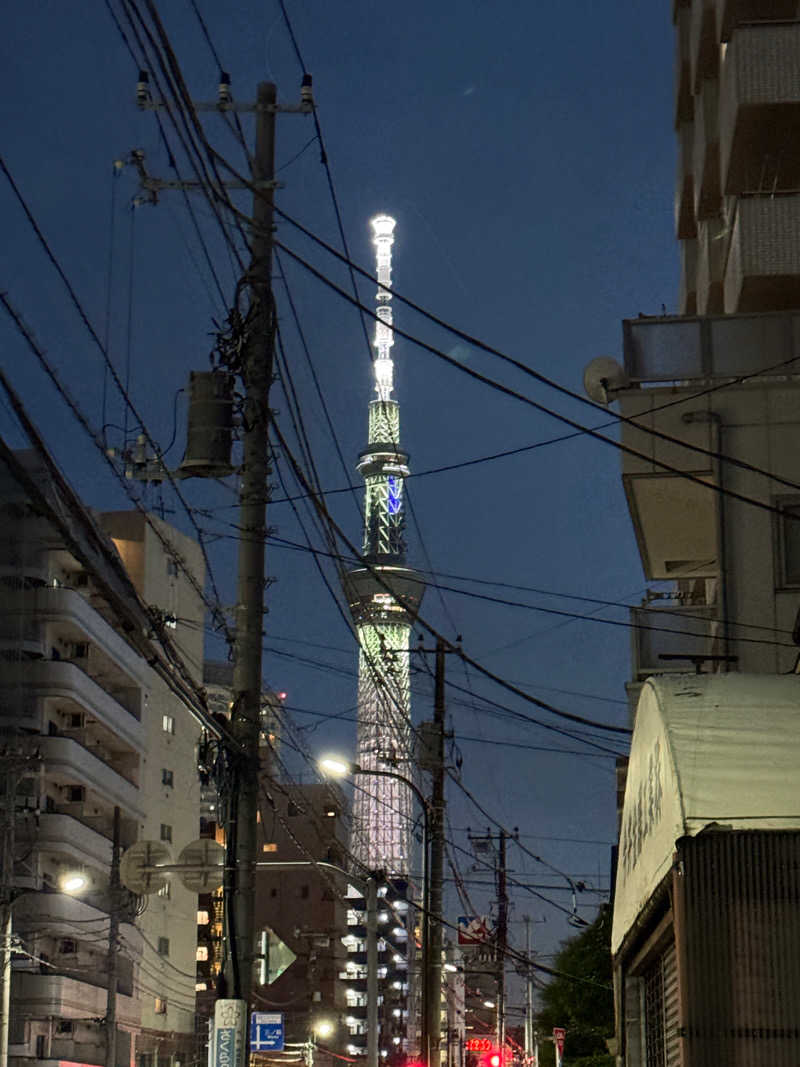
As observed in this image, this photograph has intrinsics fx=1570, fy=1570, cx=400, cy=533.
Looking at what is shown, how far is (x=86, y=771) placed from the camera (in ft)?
192

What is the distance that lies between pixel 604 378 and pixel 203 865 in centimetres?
857

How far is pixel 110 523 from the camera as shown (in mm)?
71000

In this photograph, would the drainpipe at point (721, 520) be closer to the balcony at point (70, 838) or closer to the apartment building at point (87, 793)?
the apartment building at point (87, 793)

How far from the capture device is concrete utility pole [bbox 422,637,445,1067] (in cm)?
3159

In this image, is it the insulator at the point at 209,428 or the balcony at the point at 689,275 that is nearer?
the insulator at the point at 209,428

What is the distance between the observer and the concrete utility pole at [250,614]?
17.7 meters

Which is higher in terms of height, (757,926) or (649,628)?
(649,628)

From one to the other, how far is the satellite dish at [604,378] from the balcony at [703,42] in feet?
34.6

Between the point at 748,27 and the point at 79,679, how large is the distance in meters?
39.3

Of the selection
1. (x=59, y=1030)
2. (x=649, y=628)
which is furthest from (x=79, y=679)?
(x=649, y=628)

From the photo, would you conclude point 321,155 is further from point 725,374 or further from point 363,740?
point 363,740

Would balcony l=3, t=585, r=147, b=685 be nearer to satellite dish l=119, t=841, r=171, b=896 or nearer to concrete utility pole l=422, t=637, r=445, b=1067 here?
concrete utility pole l=422, t=637, r=445, b=1067

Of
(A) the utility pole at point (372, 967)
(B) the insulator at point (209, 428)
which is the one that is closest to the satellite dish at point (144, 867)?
(B) the insulator at point (209, 428)

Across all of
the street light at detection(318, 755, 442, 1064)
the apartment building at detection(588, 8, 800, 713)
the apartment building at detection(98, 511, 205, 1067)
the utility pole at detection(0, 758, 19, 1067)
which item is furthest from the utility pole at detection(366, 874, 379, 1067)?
the apartment building at detection(98, 511, 205, 1067)
